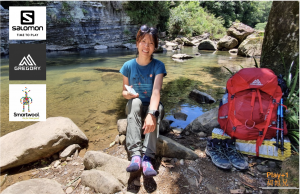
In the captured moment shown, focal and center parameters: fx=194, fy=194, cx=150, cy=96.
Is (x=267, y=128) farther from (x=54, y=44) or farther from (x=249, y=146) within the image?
(x=54, y=44)

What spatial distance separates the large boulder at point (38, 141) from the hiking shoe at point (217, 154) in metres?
1.79

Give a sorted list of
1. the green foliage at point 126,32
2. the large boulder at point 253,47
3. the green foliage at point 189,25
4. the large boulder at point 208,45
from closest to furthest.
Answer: the large boulder at point 253,47
the large boulder at point 208,45
the green foliage at point 126,32
the green foliage at point 189,25

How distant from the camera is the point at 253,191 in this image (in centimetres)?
172

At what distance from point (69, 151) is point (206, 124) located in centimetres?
194

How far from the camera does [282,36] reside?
8.64 ft

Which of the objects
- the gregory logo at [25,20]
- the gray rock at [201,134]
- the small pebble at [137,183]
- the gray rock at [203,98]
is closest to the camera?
the small pebble at [137,183]

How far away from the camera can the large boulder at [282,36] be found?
2523 millimetres

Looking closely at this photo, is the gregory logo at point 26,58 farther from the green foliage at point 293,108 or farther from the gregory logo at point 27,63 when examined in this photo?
the green foliage at point 293,108

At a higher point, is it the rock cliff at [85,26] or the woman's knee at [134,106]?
the rock cliff at [85,26]

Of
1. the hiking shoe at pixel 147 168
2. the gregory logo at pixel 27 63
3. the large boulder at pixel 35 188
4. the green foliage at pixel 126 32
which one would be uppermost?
the green foliage at pixel 126 32

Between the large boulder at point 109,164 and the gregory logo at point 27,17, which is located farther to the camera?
the gregory logo at point 27,17

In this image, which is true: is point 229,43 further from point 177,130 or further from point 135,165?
point 135,165

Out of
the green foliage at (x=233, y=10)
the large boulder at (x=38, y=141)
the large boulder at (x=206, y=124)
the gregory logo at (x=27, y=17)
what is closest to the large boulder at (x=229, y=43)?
the gregory logo at (x=27, y=17)

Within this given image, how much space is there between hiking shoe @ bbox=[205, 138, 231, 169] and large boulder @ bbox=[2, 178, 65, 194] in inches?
61.3
